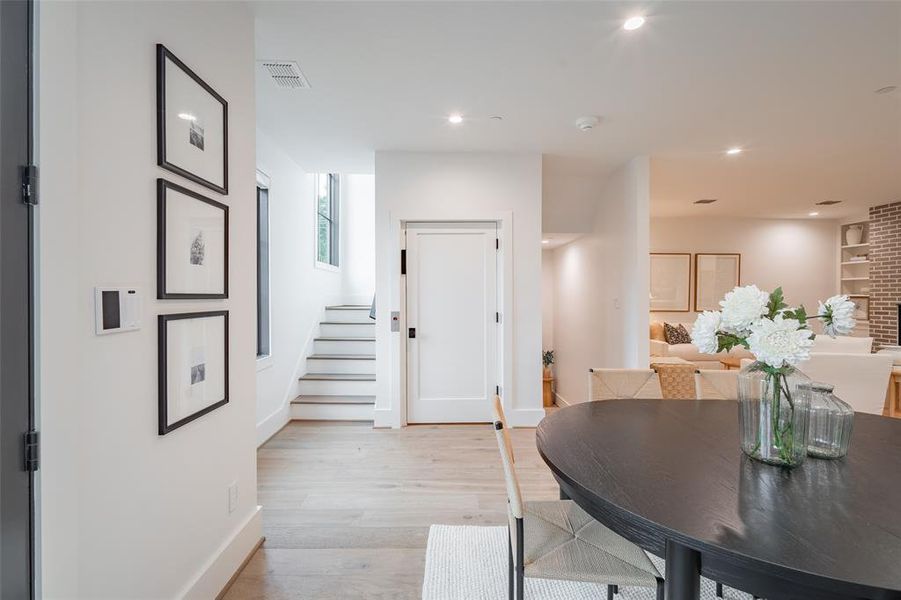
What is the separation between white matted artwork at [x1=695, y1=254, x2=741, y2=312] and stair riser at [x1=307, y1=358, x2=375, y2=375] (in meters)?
5.41

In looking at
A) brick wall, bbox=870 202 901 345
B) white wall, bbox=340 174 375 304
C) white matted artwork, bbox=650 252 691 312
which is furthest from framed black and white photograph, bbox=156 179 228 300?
brick wall, bbox=870 202 901 345

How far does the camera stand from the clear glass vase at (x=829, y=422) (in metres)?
1.22

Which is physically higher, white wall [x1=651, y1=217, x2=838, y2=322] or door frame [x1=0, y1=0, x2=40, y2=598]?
white wall [x1=651, y1=217, x2=838, y2=322]

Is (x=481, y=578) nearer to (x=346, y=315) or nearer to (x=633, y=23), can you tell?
(x=633, y=23)

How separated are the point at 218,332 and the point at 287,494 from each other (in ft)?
4.59

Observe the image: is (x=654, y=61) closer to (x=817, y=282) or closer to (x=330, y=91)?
(x=330, y=91)

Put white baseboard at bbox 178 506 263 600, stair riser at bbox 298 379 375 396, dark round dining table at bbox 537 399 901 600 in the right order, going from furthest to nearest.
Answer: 1. stair riser at bbox 298 379 375 396
2. white baseboard at bbox 178 506 263 600
3. dark round dining table at bbox 537 399 901 600

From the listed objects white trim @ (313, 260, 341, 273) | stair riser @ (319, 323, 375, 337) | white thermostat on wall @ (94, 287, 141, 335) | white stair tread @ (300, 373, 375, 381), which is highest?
white trim @ (313, 260, 341, 273)

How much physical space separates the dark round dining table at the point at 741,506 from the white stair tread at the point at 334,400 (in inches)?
111

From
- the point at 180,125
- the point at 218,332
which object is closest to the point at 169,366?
the point at 218,332

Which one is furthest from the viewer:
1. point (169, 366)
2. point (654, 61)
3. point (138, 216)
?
point (654, 61)

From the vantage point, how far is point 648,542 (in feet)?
3.30

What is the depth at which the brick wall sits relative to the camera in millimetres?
5609

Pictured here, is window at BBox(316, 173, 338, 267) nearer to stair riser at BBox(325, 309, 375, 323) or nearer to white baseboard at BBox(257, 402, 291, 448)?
stair riser at BBox(325, 309, 375, 323)
